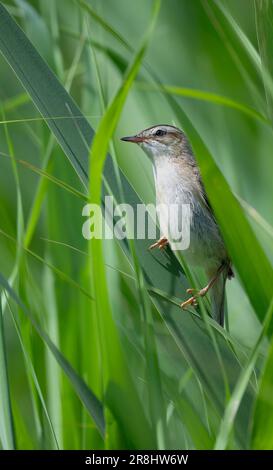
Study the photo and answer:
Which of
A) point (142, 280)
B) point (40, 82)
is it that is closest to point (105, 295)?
point (142, 280)

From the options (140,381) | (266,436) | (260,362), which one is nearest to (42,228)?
(140,381)

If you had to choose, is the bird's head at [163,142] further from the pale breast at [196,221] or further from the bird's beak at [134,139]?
the pale breast at [196,221]

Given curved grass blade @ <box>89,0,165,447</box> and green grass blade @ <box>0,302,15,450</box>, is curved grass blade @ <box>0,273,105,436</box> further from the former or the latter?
green grass blade @ <box>0,302,15,450</box>

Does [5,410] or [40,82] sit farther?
[40,82]

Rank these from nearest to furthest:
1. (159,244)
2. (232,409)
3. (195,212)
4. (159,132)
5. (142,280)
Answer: (232,409), (142,280), (159,244), (195,212), (159,132)

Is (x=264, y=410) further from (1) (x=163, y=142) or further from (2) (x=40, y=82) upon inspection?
(1) (x=163, y=142)

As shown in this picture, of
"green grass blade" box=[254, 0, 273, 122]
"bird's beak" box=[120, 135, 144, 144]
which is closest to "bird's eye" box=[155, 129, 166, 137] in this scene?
"bird's beak" box=[120, 135, 144, 144]

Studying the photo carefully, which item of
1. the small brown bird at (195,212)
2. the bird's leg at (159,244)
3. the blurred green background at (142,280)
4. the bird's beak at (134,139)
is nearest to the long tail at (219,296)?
the small brown bird at (195,212)
